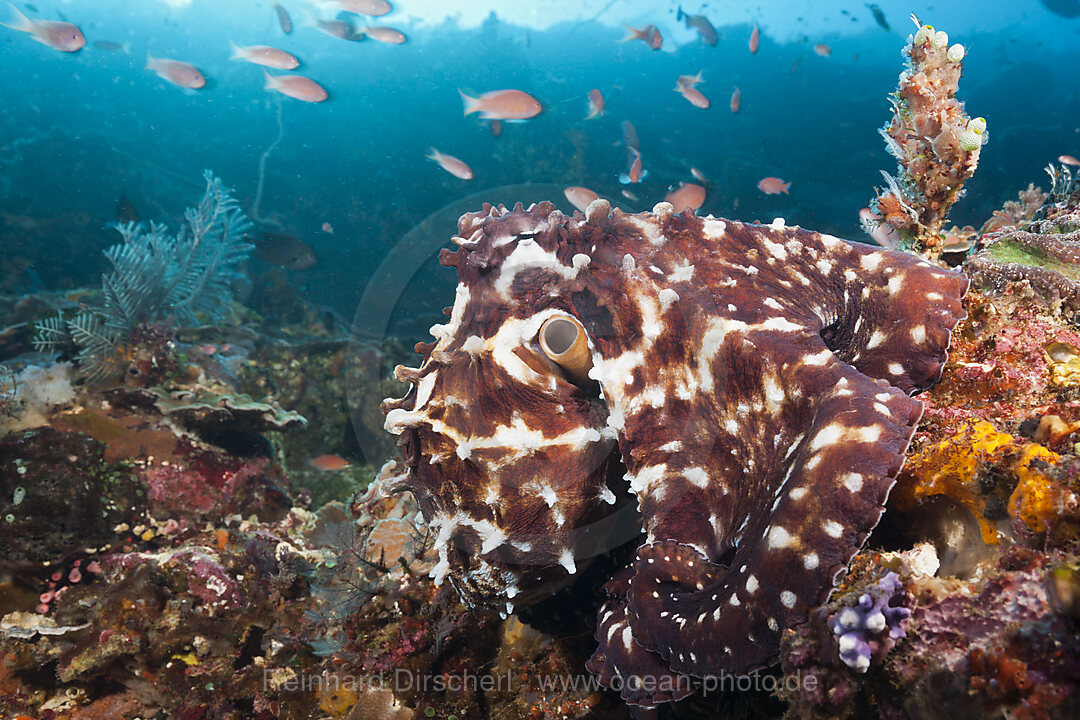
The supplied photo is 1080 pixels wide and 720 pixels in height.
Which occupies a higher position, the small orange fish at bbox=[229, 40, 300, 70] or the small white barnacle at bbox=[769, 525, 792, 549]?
the small white barnacle at bbox=[769, 525, 792, 549]

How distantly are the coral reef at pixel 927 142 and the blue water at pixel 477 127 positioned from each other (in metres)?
17.4

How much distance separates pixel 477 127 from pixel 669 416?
3205 cm

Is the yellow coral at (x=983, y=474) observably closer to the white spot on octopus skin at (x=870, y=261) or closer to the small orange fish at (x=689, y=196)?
the white spot on octopus skin at (x=870, y=261)

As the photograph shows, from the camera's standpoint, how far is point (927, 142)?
9.87ft

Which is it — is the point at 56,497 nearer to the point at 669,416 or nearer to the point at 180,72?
the point at 669,416

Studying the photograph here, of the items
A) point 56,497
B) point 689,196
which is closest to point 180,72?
point 56,497

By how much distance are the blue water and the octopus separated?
1815 cm

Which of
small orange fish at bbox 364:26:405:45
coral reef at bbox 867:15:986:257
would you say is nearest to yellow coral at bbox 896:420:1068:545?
coral reef at bbox 867:15:986:257

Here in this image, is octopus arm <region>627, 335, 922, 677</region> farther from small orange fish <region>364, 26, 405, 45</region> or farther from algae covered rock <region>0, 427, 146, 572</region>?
small orange fish <region>364, 26, 405, 45</region>

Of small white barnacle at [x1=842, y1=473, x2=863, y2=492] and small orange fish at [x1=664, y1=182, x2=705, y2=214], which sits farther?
small orange fish at [x1=664, y1=182, x2=705, y2=214]

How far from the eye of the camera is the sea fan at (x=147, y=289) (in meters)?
7.38

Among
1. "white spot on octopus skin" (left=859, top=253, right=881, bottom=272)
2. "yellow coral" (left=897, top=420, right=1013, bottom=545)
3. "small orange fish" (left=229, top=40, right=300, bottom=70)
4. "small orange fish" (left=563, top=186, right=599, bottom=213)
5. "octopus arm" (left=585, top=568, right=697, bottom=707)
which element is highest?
"white spot on octopus skin" (left=859, top=253, right=881, bottom=272)

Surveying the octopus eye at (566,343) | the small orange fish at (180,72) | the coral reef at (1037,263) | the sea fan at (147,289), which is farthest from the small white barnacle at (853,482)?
the small orange fish at (180,72)

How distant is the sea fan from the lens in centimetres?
738
